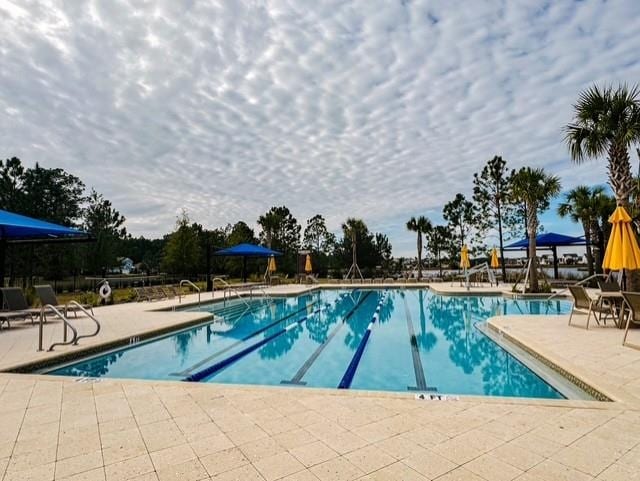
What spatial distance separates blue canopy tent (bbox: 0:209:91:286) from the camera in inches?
287

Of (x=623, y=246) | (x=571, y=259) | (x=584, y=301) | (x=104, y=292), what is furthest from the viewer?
(x=571, y=259)

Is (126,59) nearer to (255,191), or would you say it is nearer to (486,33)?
(486,33)

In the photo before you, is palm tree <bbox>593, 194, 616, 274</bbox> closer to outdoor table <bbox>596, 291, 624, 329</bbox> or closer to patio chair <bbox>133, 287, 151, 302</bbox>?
outdoor table <bbox>596, 291, 624, 329</bbox>

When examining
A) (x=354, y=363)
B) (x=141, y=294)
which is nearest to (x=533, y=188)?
(x=354, y=363)

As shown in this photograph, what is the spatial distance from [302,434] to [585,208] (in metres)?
21.0

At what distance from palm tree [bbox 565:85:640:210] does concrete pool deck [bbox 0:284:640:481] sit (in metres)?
5.17

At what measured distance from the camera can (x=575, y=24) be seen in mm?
7594

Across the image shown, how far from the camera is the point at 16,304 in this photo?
7973 mm

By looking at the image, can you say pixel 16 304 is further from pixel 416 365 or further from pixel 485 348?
pixel 485 348

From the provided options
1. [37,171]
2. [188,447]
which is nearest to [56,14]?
[188,447]

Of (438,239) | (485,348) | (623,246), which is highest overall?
(438,239)

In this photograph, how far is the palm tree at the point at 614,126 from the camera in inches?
290

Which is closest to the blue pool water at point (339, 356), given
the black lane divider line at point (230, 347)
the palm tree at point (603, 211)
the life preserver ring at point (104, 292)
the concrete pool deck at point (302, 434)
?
the black lane divider line at point (230, 347)

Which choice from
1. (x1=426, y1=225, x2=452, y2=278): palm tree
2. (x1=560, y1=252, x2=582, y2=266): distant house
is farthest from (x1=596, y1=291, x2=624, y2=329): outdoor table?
(x1=560, y1=252, x2=582, y2=266): distant house
